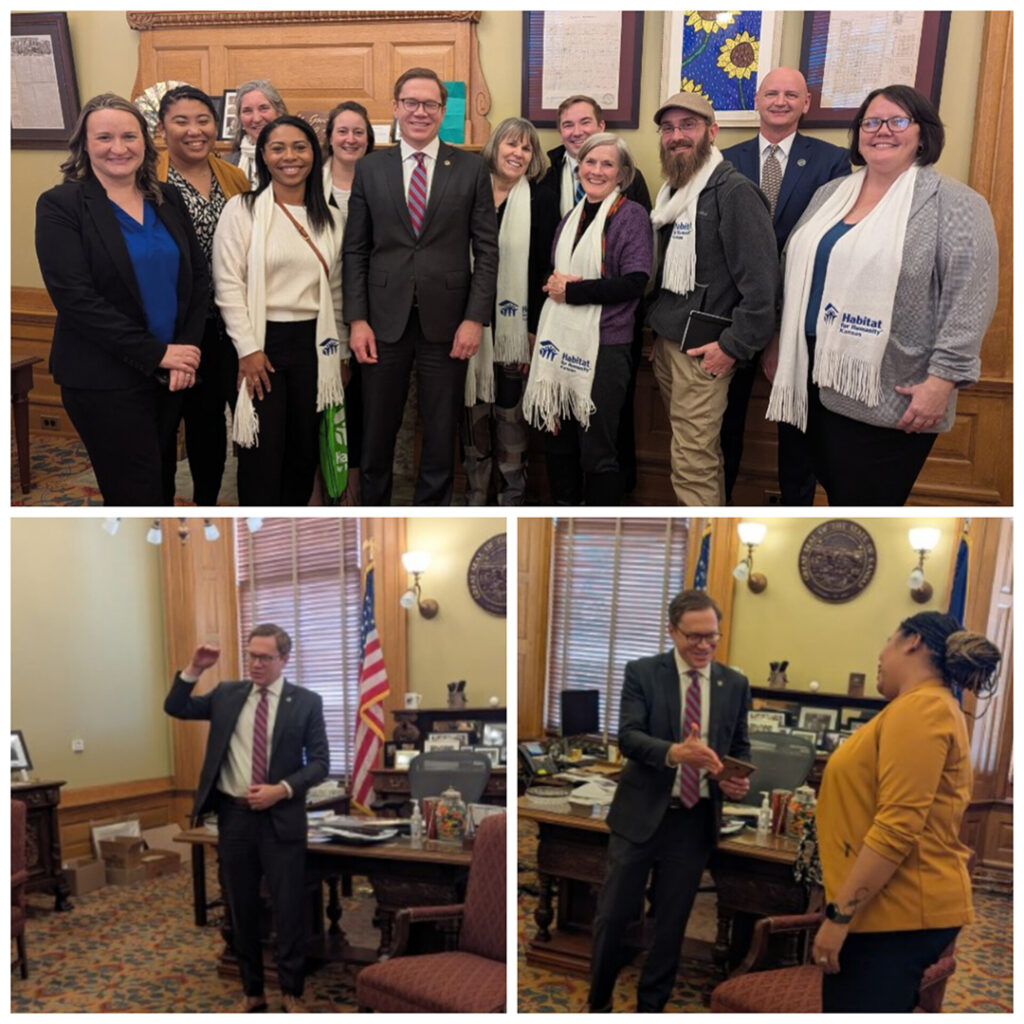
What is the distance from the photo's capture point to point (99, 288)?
2564 millimetres

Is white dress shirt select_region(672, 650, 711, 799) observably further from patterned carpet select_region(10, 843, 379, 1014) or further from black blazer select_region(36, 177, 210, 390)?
black blazer select_region(36, 177, 210, 390)

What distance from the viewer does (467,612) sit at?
91.7 inches

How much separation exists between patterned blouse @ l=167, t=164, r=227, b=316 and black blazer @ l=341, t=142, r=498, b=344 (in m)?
0.37

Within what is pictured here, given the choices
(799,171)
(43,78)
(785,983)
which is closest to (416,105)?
(799,171)

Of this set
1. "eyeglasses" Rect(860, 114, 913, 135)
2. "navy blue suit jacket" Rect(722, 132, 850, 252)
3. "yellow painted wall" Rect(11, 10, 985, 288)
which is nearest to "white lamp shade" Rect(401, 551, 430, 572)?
"eyeglasses" Rect(860, 114, 913, 135)

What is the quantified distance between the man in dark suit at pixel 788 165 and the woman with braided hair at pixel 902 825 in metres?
1.05

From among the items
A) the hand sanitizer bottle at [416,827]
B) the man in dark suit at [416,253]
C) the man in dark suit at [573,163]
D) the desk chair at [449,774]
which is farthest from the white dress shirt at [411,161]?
the hand sanitizer bottle at [416,827]

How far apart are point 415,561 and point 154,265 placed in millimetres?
1039

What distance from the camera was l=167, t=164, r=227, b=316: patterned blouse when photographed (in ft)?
9.39

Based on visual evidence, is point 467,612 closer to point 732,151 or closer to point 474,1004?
point 474,1004

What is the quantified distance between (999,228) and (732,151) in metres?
1.00

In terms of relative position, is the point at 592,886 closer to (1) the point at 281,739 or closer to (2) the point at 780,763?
(2) the point at 780,763

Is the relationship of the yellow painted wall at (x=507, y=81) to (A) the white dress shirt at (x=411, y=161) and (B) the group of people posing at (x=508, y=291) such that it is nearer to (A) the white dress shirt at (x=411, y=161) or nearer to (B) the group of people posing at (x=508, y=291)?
(B) the group of people posing at (x=508, y=291)

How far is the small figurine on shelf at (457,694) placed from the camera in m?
2.33
